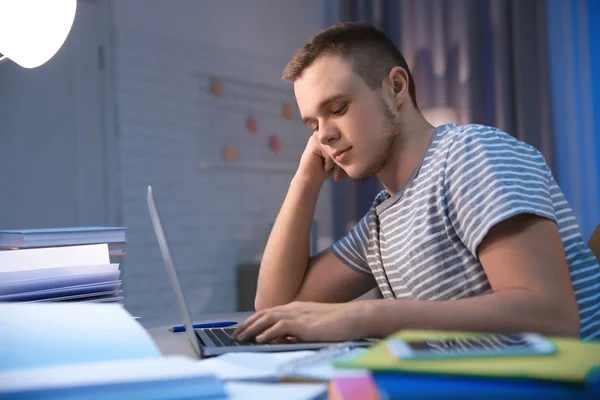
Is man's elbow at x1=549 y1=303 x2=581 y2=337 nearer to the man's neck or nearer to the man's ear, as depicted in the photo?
the man's neck

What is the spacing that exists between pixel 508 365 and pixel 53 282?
2.76 ft

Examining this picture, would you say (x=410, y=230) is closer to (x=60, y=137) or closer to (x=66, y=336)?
(x=66, y=336)

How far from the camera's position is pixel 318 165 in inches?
60.9

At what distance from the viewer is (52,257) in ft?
3.77

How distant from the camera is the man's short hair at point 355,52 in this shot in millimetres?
1350

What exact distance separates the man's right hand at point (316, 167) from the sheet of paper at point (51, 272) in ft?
1.83

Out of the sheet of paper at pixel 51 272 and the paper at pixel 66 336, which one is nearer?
the paper at pixel 66 336

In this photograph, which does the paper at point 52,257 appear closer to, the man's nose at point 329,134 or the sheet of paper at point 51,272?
the sheet of paper at point 51,272

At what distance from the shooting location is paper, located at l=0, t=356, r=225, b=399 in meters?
0.47

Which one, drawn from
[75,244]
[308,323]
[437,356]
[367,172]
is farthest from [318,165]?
[437,356]

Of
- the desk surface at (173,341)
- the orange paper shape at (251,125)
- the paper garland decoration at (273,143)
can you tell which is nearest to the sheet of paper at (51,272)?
the desk surface at (173,341)

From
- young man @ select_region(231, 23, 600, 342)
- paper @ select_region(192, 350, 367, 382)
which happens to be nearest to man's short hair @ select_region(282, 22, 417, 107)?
young man @ select_region(231, 23, 600, 342)

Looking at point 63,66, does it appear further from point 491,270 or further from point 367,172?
point 491,270

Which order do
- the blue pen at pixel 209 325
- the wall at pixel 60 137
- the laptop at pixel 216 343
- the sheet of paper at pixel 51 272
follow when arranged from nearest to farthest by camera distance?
the laptop at pixel 216 343 < the sheet of paper at pixel 51 272 < the blue pen at pixel 209 325 < the wall at pixel 60 137
